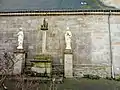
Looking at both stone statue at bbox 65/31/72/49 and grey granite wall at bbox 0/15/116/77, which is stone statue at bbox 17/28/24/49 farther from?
stone statue at bbox 65/31/72/49

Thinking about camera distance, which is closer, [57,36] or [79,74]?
[79,74]

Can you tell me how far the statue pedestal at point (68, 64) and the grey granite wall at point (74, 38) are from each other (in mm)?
850

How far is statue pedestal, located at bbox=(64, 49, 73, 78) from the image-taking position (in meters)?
10.9

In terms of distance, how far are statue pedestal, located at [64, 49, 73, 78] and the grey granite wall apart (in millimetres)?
850

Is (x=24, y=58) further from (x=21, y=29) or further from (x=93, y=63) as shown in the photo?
(x=93, y=63)

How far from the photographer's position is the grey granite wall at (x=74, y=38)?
39.3ft

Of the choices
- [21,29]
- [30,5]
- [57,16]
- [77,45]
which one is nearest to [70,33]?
[77,45]

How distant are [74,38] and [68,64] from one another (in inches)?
78.0

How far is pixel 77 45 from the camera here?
1228cm

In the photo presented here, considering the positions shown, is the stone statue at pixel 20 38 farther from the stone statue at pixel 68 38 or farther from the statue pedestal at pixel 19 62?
the stone statue at pixel 68 38

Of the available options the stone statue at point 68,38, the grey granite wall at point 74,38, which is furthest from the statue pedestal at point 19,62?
the stone statue at point 68,38

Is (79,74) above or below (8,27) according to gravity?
below

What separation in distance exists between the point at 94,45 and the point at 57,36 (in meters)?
2.21

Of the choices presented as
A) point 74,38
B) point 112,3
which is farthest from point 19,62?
point 112,3
